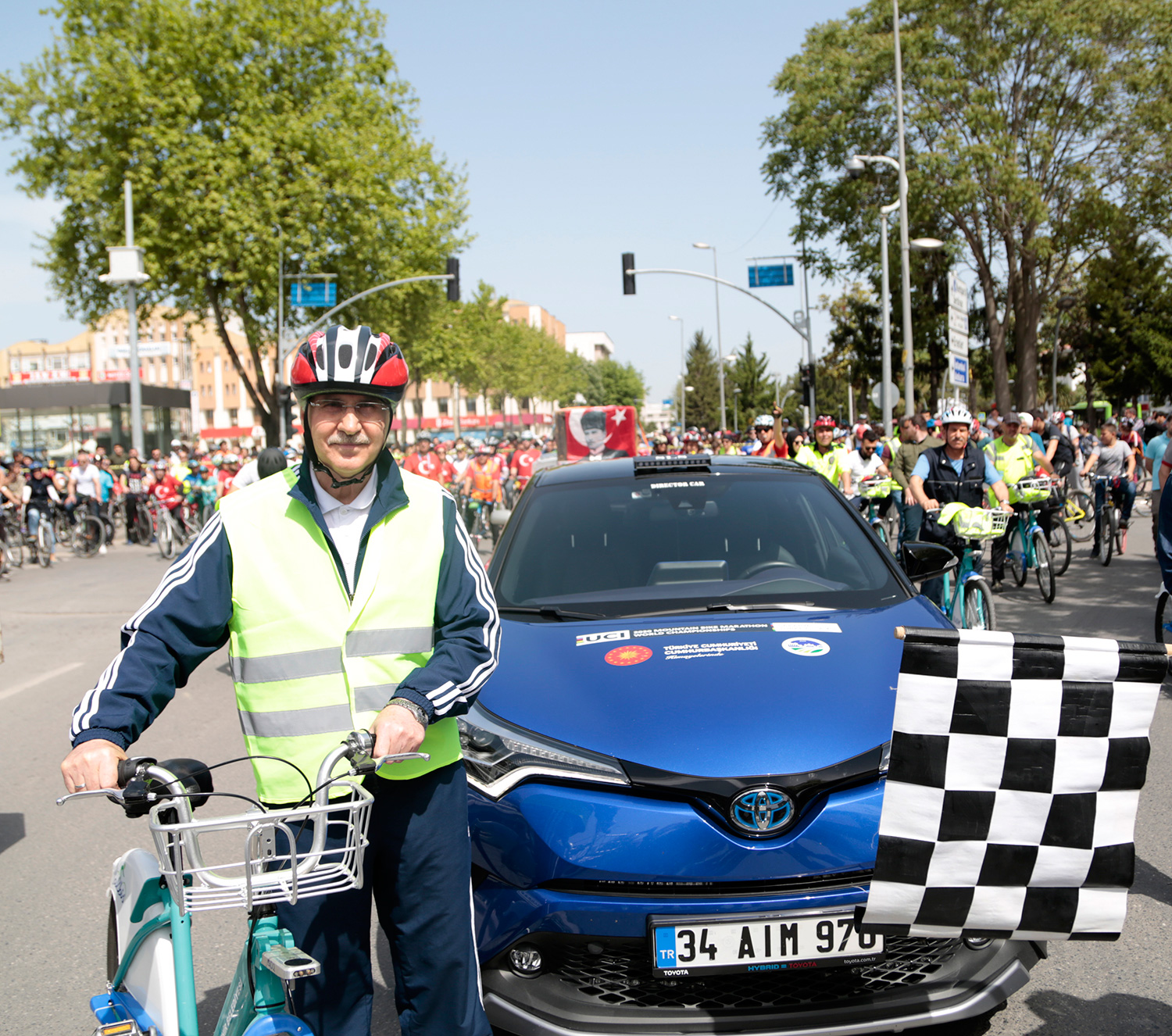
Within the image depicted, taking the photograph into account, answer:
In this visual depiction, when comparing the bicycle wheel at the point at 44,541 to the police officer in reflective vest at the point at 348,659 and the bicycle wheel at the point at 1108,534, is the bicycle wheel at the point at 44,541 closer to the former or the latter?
the bicycle wheel at the point at 1108,534

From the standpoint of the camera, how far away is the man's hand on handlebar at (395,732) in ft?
7.19

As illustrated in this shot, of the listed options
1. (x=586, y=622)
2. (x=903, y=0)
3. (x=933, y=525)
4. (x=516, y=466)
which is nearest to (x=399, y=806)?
(x=586, y=622)

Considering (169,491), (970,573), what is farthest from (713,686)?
(169,491)

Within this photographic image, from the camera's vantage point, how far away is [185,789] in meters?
2.10

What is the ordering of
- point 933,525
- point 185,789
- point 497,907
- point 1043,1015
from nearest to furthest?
point 185,789 → point 497,907 → point 1043,1015 → point 933,525

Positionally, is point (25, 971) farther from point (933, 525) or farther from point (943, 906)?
point (933, 525)

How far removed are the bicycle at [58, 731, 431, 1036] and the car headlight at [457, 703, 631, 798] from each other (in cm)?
69

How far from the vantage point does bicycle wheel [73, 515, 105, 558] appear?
23234 mm

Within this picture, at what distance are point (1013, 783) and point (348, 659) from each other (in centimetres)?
155

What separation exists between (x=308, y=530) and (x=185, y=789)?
61cm

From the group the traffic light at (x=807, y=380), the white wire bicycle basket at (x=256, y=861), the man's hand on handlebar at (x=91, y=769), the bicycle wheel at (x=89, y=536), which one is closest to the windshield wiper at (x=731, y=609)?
the white wire bicycle basket at (x=256, y=861)

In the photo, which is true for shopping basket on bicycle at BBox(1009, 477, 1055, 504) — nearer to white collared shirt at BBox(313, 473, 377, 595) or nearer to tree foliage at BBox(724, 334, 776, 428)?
white collared shirt at BBox(313, 473, 377, 595)

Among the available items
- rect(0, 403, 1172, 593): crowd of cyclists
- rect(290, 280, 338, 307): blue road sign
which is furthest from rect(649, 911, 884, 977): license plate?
rect(290, 280, 338, 307): blue road sign

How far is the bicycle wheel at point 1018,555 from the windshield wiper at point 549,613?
9.26 meters
